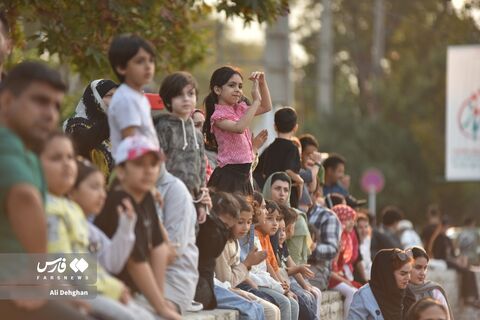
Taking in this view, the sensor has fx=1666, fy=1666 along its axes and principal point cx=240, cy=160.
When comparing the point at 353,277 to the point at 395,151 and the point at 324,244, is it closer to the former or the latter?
the point at 324,244

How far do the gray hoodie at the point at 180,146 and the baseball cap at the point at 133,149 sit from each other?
4.81ft

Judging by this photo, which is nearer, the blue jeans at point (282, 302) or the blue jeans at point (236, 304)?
the blue jeans at point (236, 304)

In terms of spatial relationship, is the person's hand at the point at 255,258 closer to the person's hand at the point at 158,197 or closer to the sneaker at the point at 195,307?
the sneaker at the point at 195,307

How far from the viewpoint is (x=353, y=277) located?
18.8m

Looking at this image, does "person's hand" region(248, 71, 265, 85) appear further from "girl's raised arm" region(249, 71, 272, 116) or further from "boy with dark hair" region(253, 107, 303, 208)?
"boy with dark hair" region(253, 107, 303, 208)

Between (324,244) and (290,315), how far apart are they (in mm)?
3207

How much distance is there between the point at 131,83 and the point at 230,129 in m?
3.33

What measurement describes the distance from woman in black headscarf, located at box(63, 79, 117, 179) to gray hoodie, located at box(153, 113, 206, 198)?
106 centimetres

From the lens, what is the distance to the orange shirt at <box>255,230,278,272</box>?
46.6ft

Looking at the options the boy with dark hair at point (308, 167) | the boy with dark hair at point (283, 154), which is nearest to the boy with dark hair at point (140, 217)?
the boy with dark hair at point (283, 154)

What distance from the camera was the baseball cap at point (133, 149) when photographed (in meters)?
9.04

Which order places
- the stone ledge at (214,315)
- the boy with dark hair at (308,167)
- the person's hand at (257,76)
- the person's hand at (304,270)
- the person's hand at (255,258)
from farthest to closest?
the boy with dark hair at (308,167)
the person's hand at (304,270)
the person's hand at (257,76)
the person's hand at (255,258)
the stone ledge at (214,315)

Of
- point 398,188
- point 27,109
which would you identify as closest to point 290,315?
point 27,109

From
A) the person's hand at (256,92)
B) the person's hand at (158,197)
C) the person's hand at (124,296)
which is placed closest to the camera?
the person's hand at (124,296)
